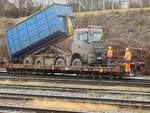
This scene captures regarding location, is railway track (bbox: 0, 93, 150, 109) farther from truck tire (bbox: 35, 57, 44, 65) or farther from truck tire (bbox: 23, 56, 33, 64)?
truck tire (bbox: 23, 56, 33, 64)

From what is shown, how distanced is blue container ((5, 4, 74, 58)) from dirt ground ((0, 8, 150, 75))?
2.63m

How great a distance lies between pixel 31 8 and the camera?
58.3 m

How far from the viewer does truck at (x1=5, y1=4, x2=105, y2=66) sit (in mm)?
27172

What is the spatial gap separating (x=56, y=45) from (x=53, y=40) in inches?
20.3

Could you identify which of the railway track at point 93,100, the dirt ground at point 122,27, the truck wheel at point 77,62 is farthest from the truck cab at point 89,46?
the railway track at point 93,100

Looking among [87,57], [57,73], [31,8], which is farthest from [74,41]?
[31,8]

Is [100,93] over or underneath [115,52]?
underneath

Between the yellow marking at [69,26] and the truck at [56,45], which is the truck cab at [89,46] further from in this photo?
the yellow marking at [69,26]

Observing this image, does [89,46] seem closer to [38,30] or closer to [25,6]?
[38,30]

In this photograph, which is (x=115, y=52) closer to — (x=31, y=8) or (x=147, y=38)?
(x=147, y=38)

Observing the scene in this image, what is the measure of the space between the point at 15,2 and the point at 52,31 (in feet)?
123

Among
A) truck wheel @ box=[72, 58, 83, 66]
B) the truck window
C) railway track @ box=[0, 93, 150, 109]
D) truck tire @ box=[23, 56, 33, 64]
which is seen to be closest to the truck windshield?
the truck window

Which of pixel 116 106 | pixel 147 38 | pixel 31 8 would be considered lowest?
pixel 116 106

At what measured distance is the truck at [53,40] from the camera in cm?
2717
